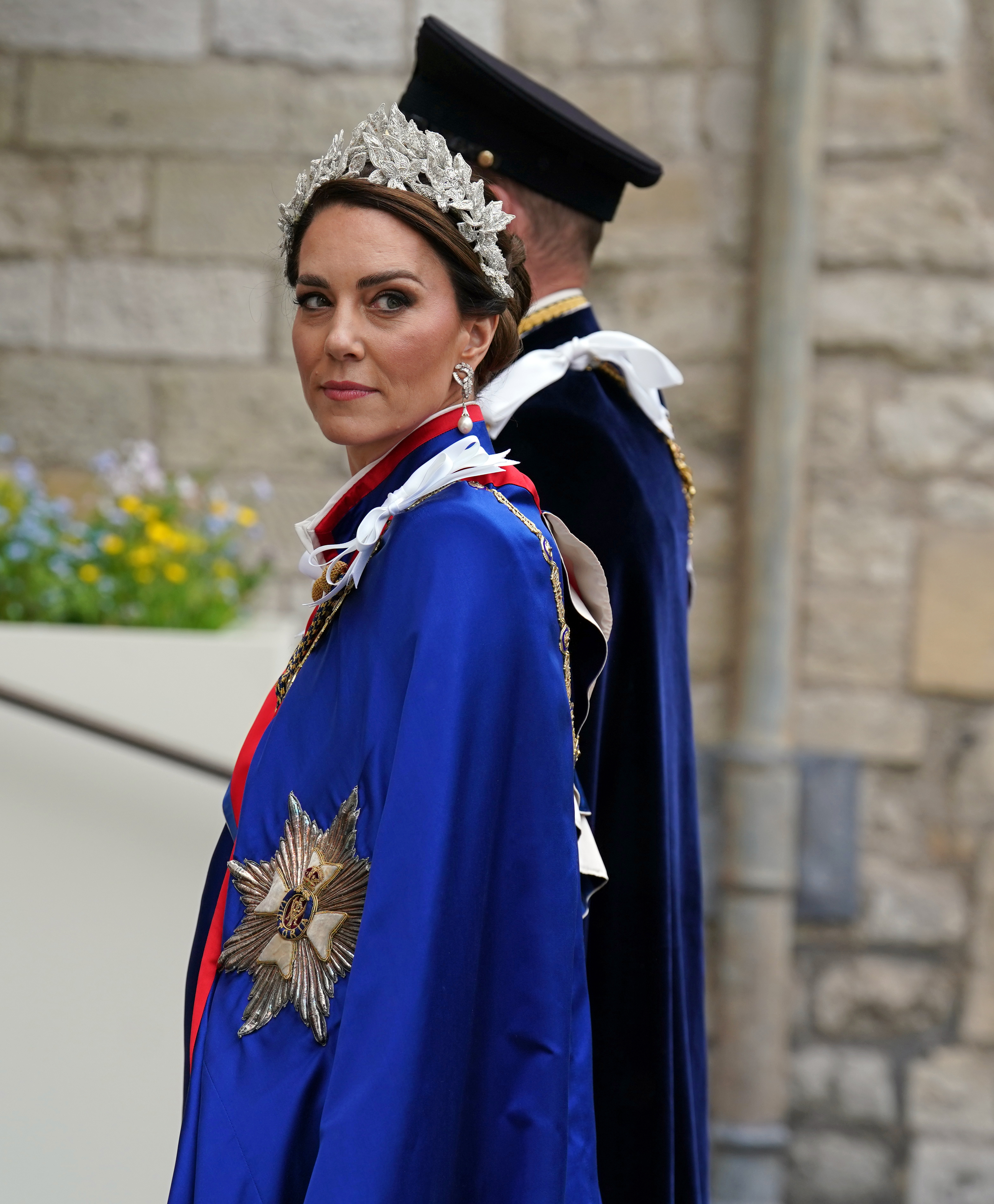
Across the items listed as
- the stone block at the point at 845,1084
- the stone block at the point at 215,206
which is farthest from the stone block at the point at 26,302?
the stone block at the point at 845,1084

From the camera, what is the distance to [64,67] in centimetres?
303

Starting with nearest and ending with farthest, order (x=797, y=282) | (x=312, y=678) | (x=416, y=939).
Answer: (x=416, y=939)
(x=312, y=678)
(x=797, y=282)

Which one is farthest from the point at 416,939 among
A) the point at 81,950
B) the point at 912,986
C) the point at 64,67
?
the point at 64,67

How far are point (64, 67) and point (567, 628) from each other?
263 cm

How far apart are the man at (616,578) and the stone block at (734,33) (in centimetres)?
175

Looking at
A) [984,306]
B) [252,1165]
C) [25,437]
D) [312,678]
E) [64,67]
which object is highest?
[64,67]

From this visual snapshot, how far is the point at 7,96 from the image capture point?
3.03m

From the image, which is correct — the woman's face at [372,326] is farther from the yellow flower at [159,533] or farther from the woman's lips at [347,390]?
Answer: the yellow flower at [159,533]

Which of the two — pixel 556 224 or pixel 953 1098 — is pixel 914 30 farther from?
pixel 953 1098

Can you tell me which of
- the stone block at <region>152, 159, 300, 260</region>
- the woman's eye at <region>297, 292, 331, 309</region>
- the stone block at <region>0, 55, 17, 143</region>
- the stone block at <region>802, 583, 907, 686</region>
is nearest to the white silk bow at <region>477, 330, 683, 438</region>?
the woman's eye at <region>297, 292, 331, 309</region>

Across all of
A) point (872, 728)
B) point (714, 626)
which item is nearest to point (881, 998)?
point (872, 728)

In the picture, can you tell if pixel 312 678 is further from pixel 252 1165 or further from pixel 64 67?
pixel 64 67

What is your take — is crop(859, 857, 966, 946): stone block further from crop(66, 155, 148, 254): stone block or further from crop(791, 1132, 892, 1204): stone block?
crop(66, 155, 148, 254): stone block

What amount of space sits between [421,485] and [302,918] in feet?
1.14
